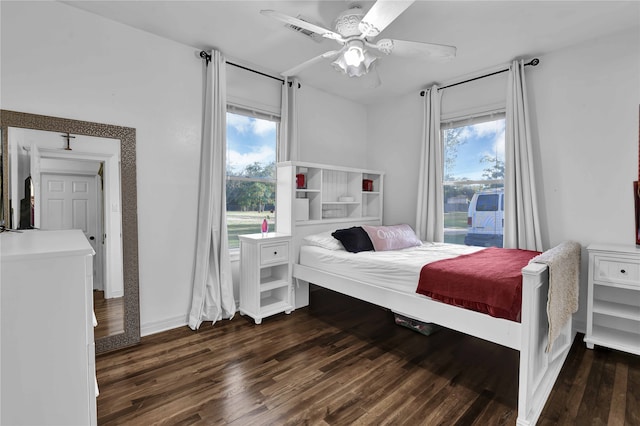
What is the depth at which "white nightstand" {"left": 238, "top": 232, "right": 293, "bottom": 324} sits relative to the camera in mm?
3188

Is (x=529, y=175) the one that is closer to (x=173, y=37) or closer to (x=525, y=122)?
(x=525, y=122)

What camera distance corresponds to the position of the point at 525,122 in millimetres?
3195

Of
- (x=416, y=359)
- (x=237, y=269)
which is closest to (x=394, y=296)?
(x=416, y=359)

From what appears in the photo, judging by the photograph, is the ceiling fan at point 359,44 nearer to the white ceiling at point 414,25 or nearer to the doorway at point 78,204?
the white ceiling at point 414,25

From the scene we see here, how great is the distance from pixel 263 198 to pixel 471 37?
2648mm

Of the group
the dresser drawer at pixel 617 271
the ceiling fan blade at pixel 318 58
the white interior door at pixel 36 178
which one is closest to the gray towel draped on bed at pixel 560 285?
the dresser drawer at pixel 617 271

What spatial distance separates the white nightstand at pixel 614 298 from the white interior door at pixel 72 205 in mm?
4053

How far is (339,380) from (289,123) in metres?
2.82

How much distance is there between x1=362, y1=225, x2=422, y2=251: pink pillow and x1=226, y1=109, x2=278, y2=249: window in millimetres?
1278

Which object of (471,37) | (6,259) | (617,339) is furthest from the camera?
(471,37)

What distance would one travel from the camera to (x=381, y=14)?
1.78 m

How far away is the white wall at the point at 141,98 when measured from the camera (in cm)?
233

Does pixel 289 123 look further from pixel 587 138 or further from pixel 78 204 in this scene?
pixel 587 138

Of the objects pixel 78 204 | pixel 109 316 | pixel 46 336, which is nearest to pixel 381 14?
pixel 46 336
